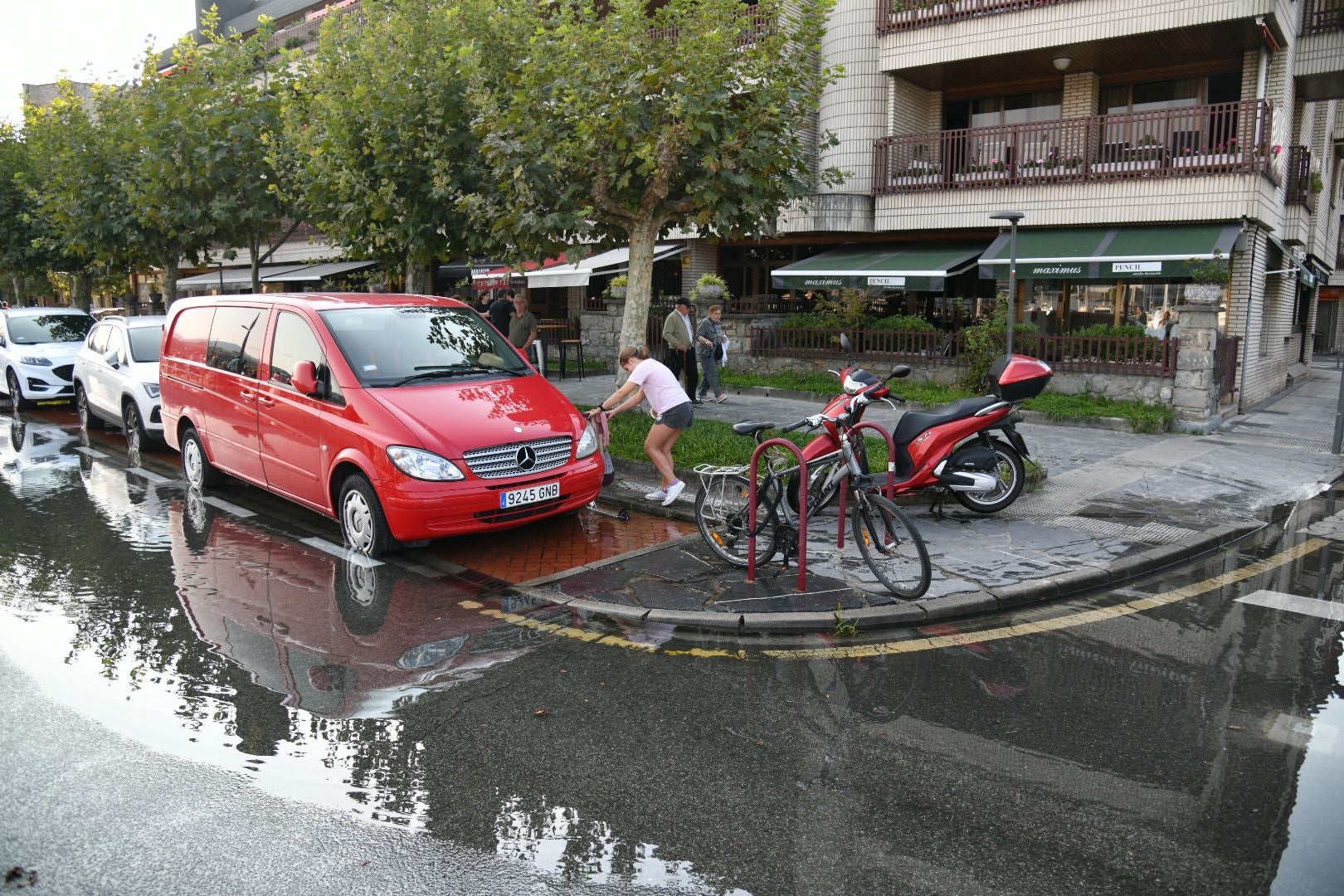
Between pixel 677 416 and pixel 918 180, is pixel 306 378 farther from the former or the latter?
pixel 918 180

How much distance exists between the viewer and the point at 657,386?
8.63 meters

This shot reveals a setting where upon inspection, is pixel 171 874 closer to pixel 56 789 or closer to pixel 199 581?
pixel 56 789

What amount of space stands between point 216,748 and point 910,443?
5869 mm

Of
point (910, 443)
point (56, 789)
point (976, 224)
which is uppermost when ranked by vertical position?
point (976, 224)

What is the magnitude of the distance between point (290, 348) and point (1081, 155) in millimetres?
14651

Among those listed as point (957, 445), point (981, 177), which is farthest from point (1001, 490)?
point (981, 177)

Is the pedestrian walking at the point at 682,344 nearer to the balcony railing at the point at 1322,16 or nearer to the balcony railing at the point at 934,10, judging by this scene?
the balcony railing at the point at 934,10

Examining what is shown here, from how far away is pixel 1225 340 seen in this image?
15.3 metres

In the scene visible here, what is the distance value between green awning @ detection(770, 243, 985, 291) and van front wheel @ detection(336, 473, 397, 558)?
40.2 ft

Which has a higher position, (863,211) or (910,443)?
(863,211)

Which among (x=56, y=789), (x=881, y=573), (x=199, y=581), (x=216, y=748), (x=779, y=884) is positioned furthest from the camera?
(x=199, y=581)

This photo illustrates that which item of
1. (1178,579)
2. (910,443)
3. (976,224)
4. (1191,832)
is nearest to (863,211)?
(976,224)

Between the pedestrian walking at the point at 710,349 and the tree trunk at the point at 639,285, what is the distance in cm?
369

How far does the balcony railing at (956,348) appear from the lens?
47.3 ft
